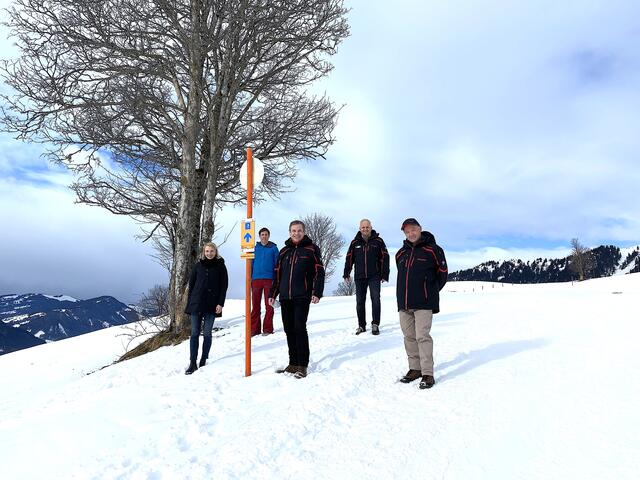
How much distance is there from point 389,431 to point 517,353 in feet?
10.3

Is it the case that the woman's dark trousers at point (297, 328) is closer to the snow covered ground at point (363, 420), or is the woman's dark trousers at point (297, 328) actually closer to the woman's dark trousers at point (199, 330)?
the snow covered ground at point (363, 420)

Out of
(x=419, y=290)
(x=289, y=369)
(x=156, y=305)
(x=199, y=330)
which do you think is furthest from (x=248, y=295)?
(x=156, y=305)

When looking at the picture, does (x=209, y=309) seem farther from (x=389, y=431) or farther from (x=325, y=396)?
(x=389, y=431)

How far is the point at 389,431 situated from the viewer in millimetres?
A: 3588

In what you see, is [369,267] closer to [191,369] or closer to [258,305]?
[258,305]

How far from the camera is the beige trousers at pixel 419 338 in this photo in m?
4.79

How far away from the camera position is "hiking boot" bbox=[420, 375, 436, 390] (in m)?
4.64

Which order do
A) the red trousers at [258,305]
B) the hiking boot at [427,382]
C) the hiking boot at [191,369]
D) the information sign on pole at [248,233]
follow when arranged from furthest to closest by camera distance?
the red trousers at [258,305], the hiking boot at [191,369], the information sign on pole at [248,233], the hiking boot at [427,382]

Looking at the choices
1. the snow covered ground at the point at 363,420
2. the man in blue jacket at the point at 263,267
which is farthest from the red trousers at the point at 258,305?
the snow covered ground at the point at 363,420

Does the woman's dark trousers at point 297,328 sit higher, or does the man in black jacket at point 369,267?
the man in black jacket at point 369,267

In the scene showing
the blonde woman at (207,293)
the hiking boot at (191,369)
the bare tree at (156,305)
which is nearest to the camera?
the hiking boot at (191,369)

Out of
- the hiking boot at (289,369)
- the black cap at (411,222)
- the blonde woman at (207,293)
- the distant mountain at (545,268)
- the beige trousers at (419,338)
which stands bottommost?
the hiking boot at (289,369)

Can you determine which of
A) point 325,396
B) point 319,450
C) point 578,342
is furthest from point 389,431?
point 578,342

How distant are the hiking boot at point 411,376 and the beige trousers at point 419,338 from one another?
0.05 m
